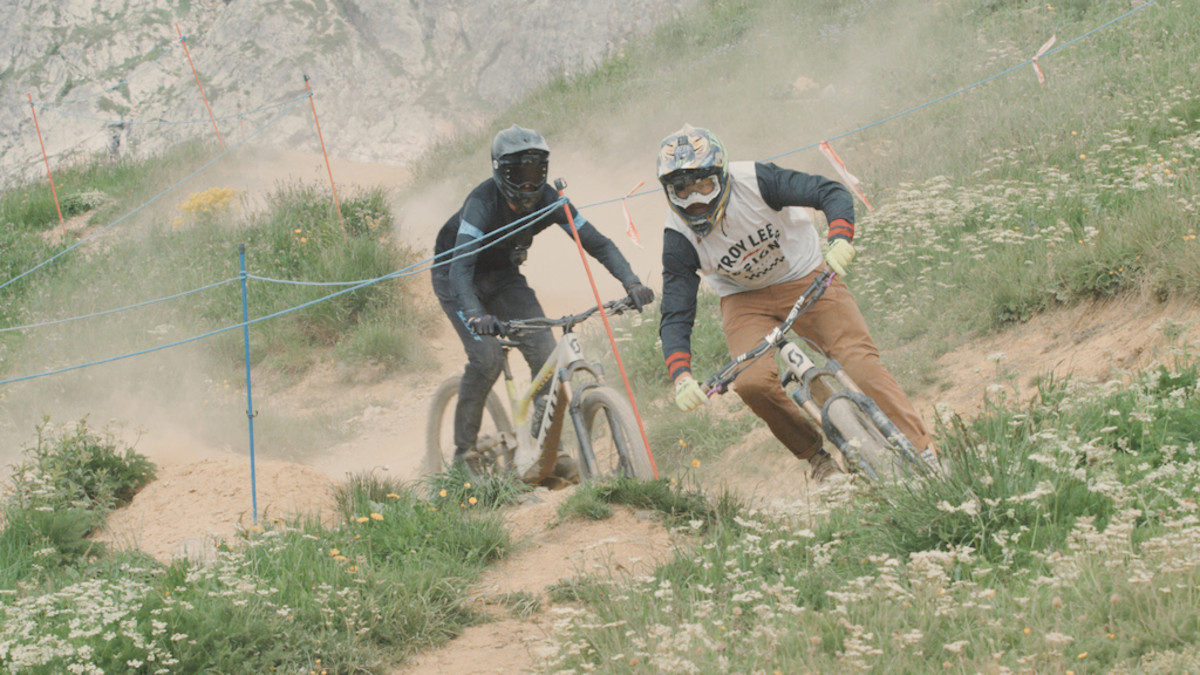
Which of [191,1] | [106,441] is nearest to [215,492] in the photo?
[106,441]

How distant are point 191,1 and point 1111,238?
79.2ft

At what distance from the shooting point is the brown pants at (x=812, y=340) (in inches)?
209

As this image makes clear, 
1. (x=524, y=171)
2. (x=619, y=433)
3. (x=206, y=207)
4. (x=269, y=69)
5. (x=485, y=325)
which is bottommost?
(x=619, y=433)

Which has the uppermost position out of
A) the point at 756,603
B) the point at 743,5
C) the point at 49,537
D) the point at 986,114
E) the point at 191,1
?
the point at 191,1

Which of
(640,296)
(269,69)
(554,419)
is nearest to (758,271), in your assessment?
(640,296)

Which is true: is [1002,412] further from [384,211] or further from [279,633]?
[384,211]

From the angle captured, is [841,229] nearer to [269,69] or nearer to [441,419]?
[441,419]

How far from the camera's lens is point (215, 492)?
769 cm

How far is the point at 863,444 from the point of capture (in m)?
4.87

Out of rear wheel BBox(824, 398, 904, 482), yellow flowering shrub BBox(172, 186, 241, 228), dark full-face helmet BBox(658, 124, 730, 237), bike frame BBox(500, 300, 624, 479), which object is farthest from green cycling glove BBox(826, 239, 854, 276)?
yellow flowering shrub BBox(172, 186, 241, 228)

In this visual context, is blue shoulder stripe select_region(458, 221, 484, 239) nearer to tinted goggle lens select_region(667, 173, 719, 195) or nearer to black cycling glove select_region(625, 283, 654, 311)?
black cycling glove select_region(625, 283, 654, 311)

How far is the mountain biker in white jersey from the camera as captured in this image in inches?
210

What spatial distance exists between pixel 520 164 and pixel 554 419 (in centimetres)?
161

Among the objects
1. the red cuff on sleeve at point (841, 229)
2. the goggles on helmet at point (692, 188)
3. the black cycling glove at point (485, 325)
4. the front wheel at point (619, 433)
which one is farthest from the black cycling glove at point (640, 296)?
the red cuff on sleeve at point (841, 229)
